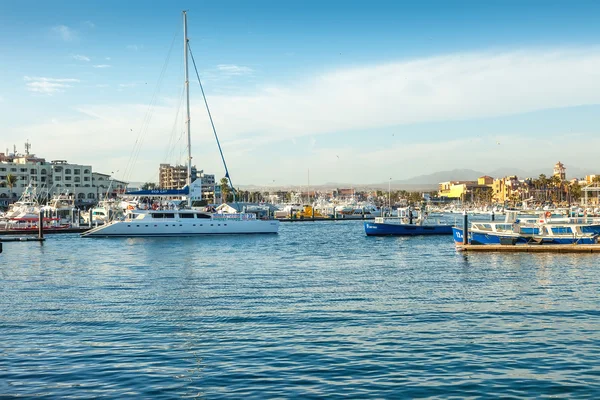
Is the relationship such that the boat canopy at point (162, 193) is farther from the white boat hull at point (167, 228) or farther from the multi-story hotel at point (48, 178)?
the multi-story hotel at point (48, 178)

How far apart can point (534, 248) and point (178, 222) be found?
39.0 metres

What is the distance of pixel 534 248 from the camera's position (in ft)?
168

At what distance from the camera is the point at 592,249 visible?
49969 mm

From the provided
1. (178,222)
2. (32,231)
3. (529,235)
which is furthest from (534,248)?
(32,231)

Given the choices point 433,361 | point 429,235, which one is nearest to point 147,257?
point 433,361

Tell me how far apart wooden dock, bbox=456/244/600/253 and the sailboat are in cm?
3192

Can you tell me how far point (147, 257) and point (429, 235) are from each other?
4269 cm

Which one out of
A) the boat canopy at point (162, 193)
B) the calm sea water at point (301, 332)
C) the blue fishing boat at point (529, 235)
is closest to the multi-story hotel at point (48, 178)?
the boat canopy at point (162, 193)

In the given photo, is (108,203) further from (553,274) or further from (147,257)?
(553,274)

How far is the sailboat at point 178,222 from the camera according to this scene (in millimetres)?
73562

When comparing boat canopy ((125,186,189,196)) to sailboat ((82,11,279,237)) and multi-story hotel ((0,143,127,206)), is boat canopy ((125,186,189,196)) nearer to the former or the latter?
sailboat ((82,11,279,237))

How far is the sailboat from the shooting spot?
73562 mm

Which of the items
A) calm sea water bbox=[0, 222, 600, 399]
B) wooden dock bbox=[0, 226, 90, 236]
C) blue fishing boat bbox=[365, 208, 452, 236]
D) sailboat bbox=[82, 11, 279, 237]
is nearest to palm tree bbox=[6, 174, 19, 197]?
wooden dock bbox=[0, 226, 90, 236]

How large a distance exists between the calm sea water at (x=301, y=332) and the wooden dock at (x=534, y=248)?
9.95 m
